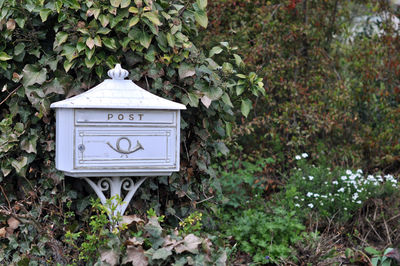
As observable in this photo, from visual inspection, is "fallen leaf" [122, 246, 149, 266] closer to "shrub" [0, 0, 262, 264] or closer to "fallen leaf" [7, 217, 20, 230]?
"shrub" [0, 0, 262, 264]

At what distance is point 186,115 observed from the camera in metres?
3.23

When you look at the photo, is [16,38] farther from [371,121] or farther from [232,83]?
[371,121]

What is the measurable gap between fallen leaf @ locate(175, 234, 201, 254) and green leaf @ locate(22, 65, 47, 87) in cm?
125

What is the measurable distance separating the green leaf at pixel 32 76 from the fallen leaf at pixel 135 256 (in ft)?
3.77

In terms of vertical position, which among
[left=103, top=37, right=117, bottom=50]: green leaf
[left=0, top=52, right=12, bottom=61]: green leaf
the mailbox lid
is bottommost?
the mailbox lid

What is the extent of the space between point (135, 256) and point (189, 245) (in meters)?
0.26

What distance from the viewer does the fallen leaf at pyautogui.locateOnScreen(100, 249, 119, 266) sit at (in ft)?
7.68

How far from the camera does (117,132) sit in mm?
2656

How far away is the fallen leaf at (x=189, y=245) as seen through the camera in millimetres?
2385

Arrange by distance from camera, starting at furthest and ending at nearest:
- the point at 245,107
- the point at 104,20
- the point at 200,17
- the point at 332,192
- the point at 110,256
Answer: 1. the point at 332,192
2. the point at 245,107
3. the point at 200,17
4. the point at 104,20
5. the point at 110,256

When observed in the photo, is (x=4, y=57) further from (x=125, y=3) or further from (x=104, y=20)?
(x=125, y=3)

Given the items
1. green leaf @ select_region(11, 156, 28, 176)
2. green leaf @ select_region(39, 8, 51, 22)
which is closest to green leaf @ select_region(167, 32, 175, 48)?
green leaf @ select_region(39, 8, 51, 22)

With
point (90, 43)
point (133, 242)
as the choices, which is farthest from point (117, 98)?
point (133, 242)

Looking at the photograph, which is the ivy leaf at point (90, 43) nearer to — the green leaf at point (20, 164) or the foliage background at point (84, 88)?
the foliage background at point (84, 88)
